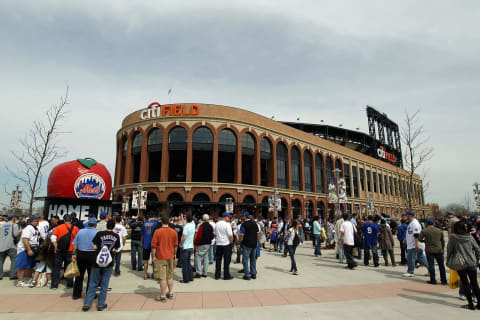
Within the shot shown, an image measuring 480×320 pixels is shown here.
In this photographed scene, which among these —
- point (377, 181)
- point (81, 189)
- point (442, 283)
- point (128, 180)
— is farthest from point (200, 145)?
point (377, 181)

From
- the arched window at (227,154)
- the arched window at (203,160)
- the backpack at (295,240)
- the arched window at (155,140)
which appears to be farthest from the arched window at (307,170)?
the backpack at (295,240)

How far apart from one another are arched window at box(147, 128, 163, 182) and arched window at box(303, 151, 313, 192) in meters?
24.4

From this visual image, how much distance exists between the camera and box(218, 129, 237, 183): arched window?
36.9 m

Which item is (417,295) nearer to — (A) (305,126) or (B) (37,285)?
(B) (37,285)

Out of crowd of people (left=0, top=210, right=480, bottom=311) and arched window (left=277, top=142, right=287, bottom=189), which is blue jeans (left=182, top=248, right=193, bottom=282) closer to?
crowd of people (left=0, top=210, right=480, bottom=311)

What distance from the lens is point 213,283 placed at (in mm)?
7996

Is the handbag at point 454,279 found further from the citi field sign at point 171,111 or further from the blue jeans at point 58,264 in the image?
the citi field sign at point 171,111

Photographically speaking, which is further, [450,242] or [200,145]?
[200,145]

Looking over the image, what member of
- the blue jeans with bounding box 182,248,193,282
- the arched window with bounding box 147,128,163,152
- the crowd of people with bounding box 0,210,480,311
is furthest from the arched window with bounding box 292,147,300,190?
the blue jeans with bounding box 182,248,193,282

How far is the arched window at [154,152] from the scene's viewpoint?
3669 centimetres

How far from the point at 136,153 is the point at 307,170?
28848 millimetres

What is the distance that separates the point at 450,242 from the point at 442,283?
2.76m

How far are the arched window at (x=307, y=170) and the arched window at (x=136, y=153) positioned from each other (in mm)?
27233

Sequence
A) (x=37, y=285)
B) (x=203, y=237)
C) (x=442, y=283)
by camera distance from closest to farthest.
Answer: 1. (x=37, y=285)
2. (x=442, y=283)
3. (x=203, y=237)
